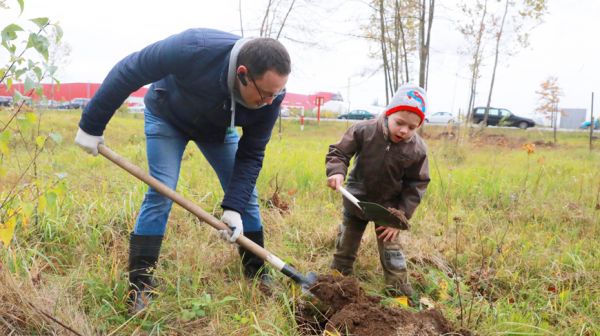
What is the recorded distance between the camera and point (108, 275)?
2.48 metres

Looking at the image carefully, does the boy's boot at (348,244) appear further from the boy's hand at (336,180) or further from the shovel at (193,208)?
the shovel at (193,208)

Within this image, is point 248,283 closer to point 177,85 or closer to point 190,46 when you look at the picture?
point 177,85

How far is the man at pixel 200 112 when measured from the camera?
208 centimetres

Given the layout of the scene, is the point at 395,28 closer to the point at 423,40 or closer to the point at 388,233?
the point at 423,40

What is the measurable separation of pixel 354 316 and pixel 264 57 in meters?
1.19

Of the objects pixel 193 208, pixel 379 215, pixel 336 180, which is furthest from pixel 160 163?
pixel 379 215

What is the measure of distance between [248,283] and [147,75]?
48.7 inches

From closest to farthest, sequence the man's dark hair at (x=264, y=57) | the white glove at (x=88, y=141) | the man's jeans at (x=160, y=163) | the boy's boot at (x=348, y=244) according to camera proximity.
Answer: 1. the man's dark hair at (x=264, y=57)
2. the white glove at (x=88, y=141)
3. the man's jeans at (x=160, y=163)
4. the boy's boot at (x=348, y=244)

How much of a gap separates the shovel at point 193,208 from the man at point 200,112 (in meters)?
0.06

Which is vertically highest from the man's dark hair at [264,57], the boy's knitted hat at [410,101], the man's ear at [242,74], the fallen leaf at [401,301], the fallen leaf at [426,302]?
the man's dark hair at [264,57]

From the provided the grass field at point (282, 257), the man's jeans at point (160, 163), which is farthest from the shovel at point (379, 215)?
the man's jeans at point (160, 163)

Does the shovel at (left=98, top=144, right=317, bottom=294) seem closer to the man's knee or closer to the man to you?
the man

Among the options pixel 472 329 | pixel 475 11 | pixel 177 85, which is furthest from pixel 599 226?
pixel 475 11

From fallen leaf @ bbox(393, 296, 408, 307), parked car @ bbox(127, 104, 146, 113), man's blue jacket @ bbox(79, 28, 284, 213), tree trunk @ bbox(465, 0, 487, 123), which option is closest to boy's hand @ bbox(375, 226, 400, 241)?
fallen leaf @ bbox(393, 296, 408, 307)
